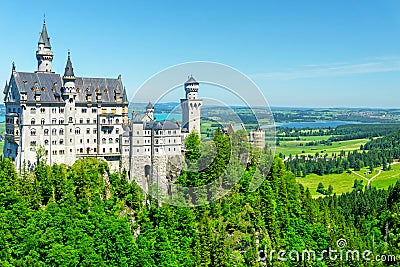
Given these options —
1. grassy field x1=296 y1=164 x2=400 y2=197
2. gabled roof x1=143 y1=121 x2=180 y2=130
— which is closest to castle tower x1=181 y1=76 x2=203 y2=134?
gabled roof x1=143 y1=121 x2=180 y2=130

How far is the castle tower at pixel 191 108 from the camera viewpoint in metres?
64.7

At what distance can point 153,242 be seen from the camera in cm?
4903

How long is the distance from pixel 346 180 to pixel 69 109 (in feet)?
310

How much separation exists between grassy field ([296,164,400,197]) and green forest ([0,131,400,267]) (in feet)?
188

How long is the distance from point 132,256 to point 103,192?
1394 centimetres

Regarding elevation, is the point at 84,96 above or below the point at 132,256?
above

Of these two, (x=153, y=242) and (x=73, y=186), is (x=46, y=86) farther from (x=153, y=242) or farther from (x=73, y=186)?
(x=153, y=242)

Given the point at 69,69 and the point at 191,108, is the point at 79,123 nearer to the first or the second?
the point at 69,69

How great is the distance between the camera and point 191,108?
218 feet

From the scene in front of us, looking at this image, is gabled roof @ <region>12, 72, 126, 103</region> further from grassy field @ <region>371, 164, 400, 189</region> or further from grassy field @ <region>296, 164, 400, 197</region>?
grassy field @ <region>371, 164, 400, 189</region>

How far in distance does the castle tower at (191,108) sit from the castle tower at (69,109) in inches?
603

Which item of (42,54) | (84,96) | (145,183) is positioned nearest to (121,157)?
(145,183)

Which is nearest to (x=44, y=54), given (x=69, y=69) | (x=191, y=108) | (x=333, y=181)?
(x=69, y=69)

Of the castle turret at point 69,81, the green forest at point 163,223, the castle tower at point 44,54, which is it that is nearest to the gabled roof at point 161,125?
→ the green forest at point 163,223
